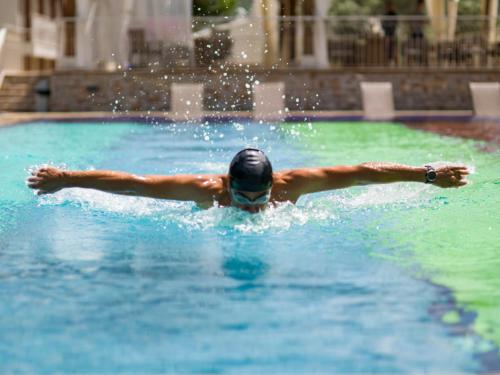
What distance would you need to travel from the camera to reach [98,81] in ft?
60.9

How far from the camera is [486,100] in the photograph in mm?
17250

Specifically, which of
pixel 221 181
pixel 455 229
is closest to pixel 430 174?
pixel 455 229

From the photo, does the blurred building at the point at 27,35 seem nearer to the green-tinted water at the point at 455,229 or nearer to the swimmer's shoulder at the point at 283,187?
the green-tinted water at the point at 455,229

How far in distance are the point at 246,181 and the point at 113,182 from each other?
77cm

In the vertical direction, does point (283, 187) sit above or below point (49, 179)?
below

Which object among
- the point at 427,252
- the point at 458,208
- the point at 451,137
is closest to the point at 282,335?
the point at 427,252

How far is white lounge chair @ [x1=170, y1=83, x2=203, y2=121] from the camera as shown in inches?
672

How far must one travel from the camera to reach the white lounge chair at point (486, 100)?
56.2 ft

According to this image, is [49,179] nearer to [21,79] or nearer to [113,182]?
[113,182]

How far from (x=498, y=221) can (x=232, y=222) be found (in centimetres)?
191

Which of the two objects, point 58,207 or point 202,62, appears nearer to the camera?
point 58,207

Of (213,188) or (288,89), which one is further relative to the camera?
(288,89)

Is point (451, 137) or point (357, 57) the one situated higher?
point (357, 57)

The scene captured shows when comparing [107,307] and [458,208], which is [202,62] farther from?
[107,307]
